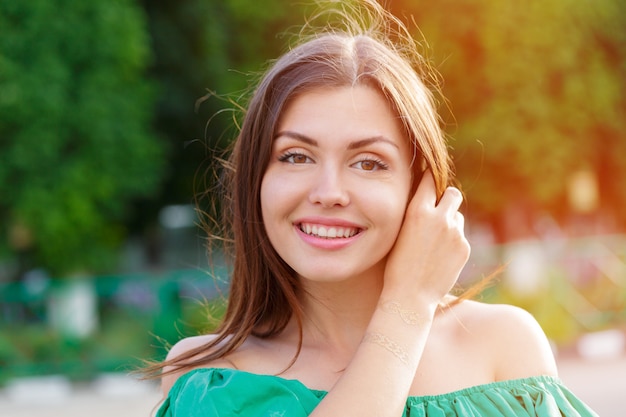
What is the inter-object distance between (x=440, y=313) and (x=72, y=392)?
973cm

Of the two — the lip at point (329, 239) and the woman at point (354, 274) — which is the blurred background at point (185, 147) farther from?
the lip at point (329, 239)

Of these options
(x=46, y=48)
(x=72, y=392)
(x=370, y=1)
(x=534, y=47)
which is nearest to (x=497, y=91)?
(x=534, y=47)

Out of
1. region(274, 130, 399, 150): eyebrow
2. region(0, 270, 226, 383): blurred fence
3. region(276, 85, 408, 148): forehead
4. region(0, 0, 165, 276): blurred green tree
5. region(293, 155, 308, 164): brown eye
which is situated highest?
region(0, 0, 165, 276): blurred green tree

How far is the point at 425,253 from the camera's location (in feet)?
6.38

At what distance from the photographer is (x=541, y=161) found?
15055 mm

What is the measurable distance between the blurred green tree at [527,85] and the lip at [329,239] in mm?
12673

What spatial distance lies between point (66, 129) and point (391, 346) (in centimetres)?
1278

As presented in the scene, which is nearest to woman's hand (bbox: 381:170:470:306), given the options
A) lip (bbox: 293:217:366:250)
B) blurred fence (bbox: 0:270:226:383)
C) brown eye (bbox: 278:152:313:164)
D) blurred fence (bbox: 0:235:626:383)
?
lip (bbox: 293:217:366:250)

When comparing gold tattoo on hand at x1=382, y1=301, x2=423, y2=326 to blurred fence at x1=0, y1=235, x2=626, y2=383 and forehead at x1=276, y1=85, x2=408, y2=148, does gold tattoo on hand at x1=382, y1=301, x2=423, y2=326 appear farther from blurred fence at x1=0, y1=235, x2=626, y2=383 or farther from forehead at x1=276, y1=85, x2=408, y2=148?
blurred fence at x1=0, y1=235, x2=626, y2=383

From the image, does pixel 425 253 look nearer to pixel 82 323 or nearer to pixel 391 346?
pixel 391 346

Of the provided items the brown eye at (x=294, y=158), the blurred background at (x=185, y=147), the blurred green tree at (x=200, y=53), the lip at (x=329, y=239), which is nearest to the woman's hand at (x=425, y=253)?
the lip at (x=329, y=239)

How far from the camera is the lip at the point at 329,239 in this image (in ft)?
6.15

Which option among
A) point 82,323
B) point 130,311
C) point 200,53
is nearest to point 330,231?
point 130,311

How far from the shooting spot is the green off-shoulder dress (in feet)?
6.28
